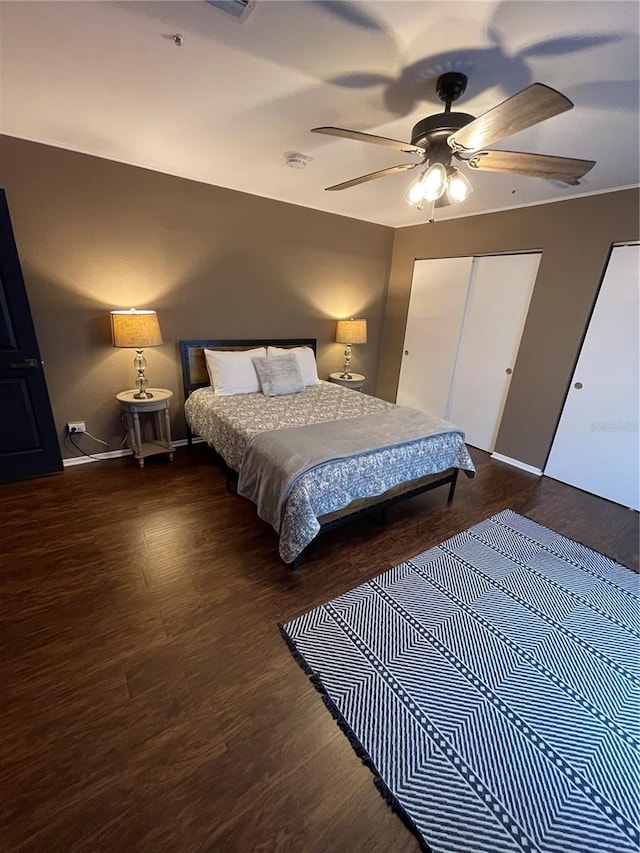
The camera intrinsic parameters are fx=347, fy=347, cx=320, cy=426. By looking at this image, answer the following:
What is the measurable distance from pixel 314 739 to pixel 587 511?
281 centimetres

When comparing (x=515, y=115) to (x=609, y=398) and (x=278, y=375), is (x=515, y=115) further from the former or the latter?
(x=609, y=398)

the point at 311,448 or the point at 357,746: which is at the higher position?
the point at 311,448

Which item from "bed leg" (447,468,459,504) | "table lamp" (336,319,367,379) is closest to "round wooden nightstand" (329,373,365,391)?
"table lamp" (336,319,367,379)

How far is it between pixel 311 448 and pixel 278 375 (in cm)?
141

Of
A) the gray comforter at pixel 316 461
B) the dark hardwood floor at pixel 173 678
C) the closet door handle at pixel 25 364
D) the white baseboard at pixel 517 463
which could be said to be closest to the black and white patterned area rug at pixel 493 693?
the dark hardwood floor at pixel 173 678

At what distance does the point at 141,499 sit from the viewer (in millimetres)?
2664

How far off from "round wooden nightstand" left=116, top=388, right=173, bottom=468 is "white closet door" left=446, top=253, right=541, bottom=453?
10.5ft

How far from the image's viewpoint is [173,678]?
146cm

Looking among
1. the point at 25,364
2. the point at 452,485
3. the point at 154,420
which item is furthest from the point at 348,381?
the point at 25,364

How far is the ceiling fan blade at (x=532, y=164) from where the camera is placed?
153 cm

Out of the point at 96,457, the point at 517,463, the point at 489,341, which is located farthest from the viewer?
the point at 489,341

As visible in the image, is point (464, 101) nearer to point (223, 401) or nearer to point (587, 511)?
point (223, 401)

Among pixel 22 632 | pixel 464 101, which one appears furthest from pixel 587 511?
pixel 22 632

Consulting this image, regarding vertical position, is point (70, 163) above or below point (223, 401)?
above
